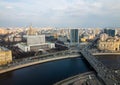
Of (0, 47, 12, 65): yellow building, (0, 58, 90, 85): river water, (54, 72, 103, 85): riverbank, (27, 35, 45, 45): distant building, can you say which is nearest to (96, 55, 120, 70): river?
(0, 58, 90, 85): river water

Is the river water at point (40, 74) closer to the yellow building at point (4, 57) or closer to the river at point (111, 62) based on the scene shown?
the river at point (111, 62)

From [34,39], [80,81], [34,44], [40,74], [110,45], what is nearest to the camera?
[80,81]

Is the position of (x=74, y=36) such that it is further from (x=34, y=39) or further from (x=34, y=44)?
(x=34, y=44)

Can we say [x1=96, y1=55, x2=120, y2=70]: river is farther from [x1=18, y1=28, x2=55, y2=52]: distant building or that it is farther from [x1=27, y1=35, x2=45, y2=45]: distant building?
[x1=27, y1=35, x2=45, y2=45]: distant building

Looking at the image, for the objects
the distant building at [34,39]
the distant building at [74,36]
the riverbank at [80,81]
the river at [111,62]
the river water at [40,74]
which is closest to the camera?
the riverbank at [80,81]

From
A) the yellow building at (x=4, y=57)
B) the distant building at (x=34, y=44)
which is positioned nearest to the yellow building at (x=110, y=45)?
the distant building at (x=34, y=44)

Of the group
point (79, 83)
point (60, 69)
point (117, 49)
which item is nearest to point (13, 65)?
point (60, 69)

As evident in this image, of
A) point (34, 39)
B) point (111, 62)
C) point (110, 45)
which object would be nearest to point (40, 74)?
point (111, 62)

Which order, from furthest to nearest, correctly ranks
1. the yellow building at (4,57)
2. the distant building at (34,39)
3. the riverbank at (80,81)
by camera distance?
the distant building at (34,39) → the yellow building at (4,57) → the riverbank at (80,81)

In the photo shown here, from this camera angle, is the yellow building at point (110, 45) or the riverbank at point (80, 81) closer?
the riverbank at point (80, 81)

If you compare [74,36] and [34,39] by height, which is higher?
[74,36]
